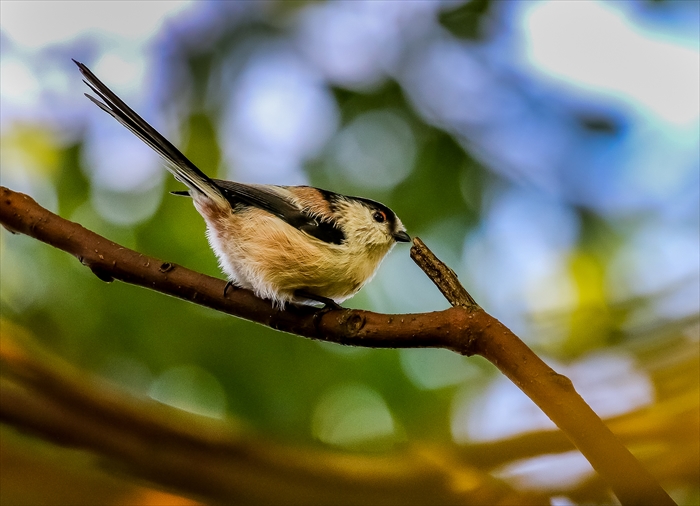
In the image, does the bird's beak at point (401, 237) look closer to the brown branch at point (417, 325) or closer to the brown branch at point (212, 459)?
the brown branch at point (417, 325)

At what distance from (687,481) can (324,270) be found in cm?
110

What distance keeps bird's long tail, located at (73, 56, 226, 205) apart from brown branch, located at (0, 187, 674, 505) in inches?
11.6

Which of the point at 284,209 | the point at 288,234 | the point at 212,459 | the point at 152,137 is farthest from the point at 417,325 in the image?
the point at 152,137

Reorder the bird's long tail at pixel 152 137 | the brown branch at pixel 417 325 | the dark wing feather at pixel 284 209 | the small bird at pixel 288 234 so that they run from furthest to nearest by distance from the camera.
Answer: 1. the dark wing feather at pixel 284 209
2. the small bird at pixel 288 234
3. the bird's long tail at pixel 152 137
4. the brown branch at pixel 417 325

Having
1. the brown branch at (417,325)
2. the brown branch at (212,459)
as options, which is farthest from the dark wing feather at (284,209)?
the brown branch at (212,459)

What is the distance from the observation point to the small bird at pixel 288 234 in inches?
69.5

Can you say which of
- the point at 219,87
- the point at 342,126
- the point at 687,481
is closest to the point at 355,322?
the point at 687,481

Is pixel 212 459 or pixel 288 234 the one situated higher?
pixel 288 234

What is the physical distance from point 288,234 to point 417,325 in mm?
651

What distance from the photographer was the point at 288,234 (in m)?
1.86

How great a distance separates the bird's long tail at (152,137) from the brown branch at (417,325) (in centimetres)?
29

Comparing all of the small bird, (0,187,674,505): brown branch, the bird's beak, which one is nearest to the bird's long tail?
the small bird

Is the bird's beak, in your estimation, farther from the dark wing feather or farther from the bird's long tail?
the bird's long tail

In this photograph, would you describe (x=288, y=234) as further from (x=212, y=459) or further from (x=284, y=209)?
(x=212, y=459)
